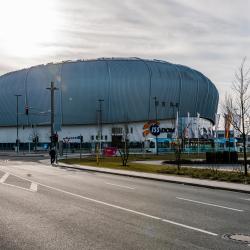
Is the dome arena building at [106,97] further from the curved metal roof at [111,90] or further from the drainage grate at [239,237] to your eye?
the drainage grate at [239,237]

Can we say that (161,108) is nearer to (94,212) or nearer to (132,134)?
(132,134)

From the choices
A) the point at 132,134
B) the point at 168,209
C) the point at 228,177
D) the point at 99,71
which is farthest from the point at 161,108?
the point at 168,209

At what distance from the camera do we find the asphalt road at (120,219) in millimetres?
9727

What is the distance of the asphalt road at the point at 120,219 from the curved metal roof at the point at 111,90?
109705 millimetres

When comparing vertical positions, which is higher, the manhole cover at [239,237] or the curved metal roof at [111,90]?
the curved metal roof at [111,90]

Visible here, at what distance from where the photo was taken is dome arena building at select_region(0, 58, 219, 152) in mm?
129250

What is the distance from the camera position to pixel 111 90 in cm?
13000

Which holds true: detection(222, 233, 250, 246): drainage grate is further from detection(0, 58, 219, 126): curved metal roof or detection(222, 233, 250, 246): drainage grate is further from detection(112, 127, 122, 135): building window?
detection(0, 58, 219, 126): curved metal roof

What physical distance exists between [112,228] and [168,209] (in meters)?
3.81

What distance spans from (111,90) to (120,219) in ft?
387

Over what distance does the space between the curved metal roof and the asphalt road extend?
109705 millimetres

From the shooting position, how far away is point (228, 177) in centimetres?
2723

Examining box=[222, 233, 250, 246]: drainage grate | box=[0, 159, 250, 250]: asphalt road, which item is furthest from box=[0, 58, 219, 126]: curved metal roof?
box=[222, 233, 250, 246]: drainage grate

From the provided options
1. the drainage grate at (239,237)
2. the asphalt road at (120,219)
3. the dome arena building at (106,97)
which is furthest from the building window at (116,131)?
the drainage grate at (239,237)
